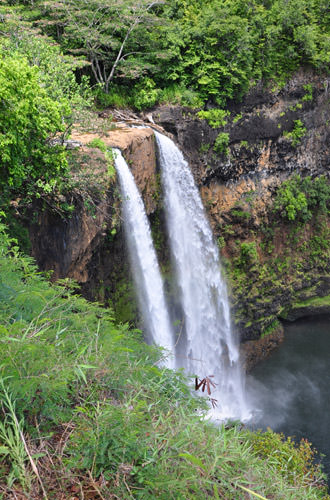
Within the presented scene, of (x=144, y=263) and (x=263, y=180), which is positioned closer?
(x=144, y=263)

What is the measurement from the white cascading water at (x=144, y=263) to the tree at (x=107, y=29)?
4.90 m

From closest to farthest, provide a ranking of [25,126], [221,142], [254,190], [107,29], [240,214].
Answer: [25,126]
[107,29]
[221,142]
[240,214]
[254,190]

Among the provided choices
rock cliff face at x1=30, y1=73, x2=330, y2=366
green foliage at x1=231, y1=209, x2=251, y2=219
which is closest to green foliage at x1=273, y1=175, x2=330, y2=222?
rock cliff face at x1=30, y1=73, x2=330, y2=366

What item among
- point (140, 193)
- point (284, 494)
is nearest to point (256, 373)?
point (140, 193)

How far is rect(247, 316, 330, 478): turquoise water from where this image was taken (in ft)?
38.1

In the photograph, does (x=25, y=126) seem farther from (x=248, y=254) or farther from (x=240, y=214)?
(x=248, y=254)

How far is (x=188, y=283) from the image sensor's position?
39.5 feet

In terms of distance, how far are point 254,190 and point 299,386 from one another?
8395mm

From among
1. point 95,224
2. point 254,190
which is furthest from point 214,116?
point 95,224

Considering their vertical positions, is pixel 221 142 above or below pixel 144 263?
above

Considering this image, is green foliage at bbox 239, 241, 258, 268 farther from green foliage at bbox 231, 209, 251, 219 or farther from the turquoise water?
the turquoise water

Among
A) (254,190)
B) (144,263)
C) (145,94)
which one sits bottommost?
(144,263)

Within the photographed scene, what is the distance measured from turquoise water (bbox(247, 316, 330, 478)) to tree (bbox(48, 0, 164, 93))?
13.0 m

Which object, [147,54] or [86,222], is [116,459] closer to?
[86,222]
